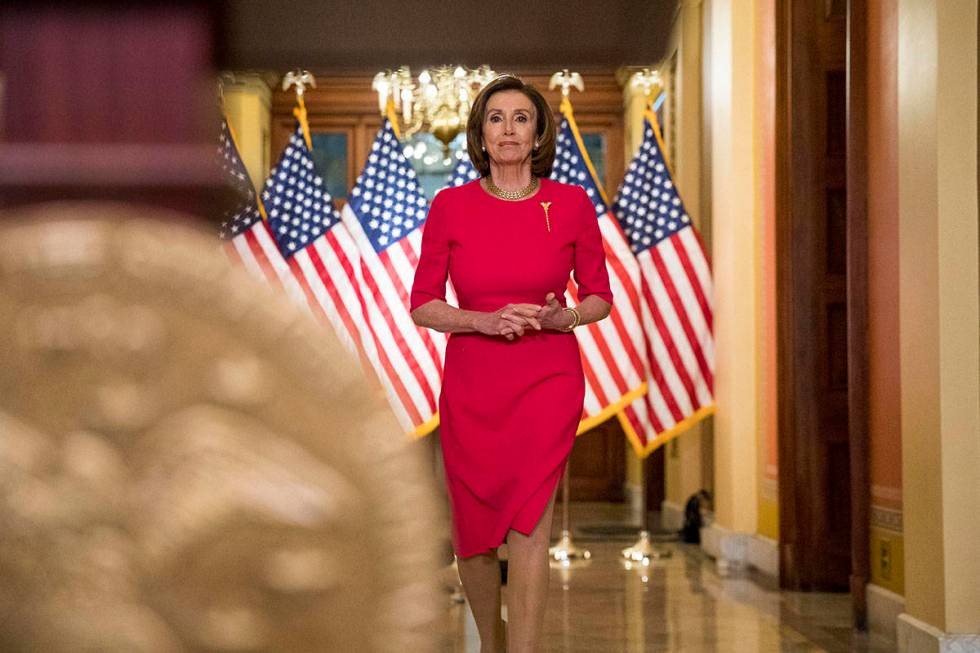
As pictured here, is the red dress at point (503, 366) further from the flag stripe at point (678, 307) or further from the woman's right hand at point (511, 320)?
the flag stripe at point (678, 307)

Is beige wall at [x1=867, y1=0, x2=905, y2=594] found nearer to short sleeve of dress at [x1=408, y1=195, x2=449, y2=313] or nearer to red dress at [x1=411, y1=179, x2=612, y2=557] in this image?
red dress at [x1=411, y1=179, x2=612, y2=557]

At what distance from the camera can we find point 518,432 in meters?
2.89

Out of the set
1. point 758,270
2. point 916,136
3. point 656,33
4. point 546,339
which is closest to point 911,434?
point 916,136

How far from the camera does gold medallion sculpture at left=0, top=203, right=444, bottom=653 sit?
43 cm

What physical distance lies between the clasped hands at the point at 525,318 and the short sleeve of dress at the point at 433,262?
0.22 m

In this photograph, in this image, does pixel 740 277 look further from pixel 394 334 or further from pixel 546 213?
pixel 546 213

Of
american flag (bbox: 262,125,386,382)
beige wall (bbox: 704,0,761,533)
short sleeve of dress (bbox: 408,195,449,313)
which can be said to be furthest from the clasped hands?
beige wall (bbox: 704,0,761,533)

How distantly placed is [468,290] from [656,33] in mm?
2281

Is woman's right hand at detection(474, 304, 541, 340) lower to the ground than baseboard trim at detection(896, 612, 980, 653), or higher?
higher

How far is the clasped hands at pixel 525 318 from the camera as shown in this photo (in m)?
2.73

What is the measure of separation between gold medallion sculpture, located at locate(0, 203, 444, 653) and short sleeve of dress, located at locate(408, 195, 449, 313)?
8.24 feet

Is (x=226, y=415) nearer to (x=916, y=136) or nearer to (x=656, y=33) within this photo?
(x=656, y=33)

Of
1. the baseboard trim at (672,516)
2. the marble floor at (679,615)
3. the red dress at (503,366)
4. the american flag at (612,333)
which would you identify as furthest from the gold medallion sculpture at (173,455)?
the baseboard trim at (672,516)

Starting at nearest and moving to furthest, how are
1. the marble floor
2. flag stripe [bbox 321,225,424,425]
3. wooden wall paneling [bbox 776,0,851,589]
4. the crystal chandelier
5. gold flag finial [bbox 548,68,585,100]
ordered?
1. gold flag finial [bbox 548,68,585,100]
2. the marble floor
3. wooden wall paneling [bbox 776,0,851,589]
4. flag stripe [bbox 321,225,424,425]
5. the crystal chandelier
